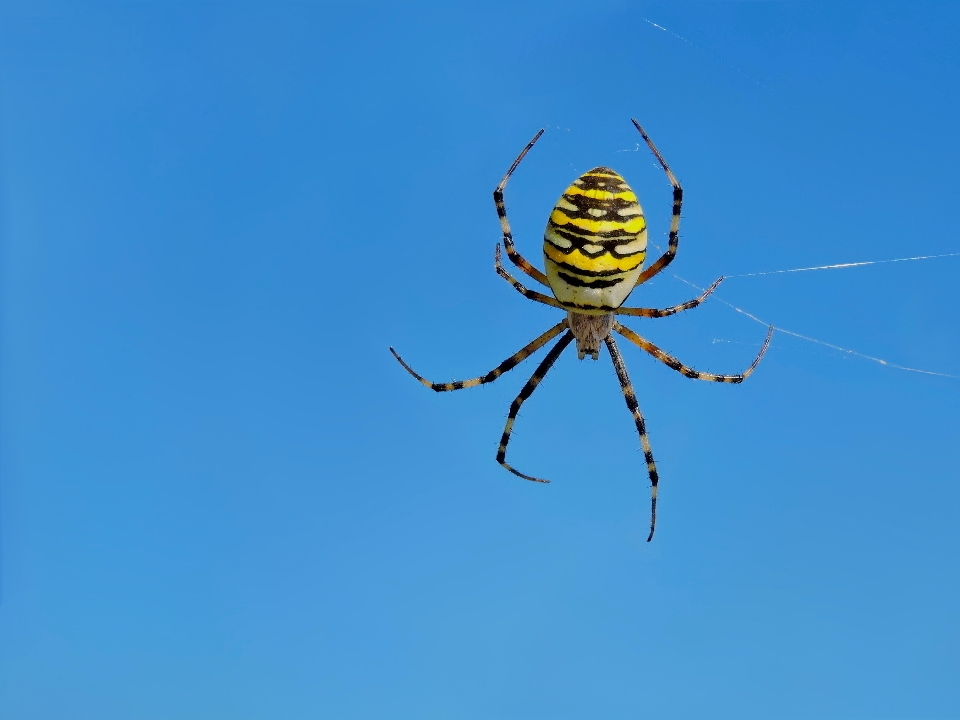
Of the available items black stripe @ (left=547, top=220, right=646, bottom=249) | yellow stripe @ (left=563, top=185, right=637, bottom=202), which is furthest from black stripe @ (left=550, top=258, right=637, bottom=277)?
yellow stripe @ (left=563, top=185, right=637, bottom=202)

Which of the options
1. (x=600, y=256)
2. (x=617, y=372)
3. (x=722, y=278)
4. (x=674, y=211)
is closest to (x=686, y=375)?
(x=617, y=372)

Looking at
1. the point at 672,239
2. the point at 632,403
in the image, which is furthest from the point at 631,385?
the point at 672,239

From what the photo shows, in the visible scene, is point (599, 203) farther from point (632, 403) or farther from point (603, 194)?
point (632, 403)

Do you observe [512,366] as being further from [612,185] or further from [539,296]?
[612,185]

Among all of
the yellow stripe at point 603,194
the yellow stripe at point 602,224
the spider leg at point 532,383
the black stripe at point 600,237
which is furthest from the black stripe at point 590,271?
the spider leg at point 532,383

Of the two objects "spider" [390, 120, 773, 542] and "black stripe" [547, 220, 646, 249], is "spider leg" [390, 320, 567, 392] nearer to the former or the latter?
"spider" [390, 120, 773, 542]

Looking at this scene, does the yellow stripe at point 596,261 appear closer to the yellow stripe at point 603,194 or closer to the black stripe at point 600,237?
the black stripe at point 600,237

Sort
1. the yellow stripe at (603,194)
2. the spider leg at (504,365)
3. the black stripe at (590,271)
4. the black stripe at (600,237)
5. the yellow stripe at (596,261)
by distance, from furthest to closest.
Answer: the spider leg at (504,365), the black stripe at (590,271), the yellow stripe at (596,261), the black stripe at (600,237), the yellow stripe at (603,194)
